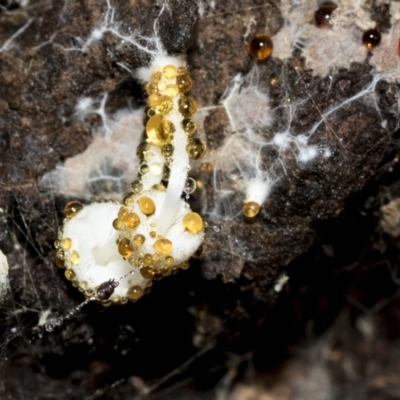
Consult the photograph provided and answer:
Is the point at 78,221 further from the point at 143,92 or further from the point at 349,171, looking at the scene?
the point at 349,171

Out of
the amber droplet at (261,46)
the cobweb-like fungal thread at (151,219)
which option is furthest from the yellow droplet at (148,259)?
the amber droplet at (261,46)

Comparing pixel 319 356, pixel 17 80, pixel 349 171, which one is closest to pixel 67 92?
pixel 17 80

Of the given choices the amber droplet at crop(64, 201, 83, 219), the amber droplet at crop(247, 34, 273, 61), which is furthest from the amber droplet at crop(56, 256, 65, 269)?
the amber droplet at crop(247, 34, 273, 61)

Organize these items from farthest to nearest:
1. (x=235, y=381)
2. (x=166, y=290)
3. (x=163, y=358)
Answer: (x=235, y=381) → (x=163, y=358) → (x=166, y=290)

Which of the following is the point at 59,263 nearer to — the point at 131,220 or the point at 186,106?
the point at 131,220

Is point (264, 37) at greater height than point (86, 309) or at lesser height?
greater

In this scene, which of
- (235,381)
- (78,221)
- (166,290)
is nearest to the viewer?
(78,221)

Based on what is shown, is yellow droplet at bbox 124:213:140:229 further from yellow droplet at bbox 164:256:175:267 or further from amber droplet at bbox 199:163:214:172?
amber droplet at bbox 199:163:214:172
